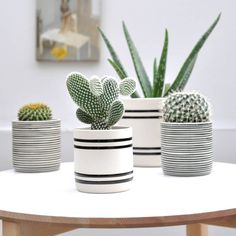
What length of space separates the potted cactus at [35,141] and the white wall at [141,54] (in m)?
0.69

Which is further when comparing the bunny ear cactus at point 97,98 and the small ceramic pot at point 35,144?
the small ceramic pot at point 35,144

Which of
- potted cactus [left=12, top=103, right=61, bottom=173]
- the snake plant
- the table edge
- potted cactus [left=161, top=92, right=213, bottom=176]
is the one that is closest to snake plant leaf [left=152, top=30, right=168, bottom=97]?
the snake plant

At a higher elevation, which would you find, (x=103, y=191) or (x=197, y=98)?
(x=197, y=98)

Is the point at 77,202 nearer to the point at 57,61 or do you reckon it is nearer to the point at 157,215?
the point at 157,215

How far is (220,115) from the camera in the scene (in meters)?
2.00

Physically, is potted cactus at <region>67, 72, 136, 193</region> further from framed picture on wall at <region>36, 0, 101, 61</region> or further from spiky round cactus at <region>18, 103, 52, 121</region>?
framed picture on wall at <region>36, 0, 101, 61</region>

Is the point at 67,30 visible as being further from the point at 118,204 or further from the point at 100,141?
the point at 118,204

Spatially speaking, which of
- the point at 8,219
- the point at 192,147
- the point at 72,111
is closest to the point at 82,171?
the point at 8,219

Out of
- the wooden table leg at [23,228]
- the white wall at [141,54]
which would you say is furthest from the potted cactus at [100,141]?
the white wall at [141,54]

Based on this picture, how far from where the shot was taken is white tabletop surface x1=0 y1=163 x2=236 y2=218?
86 centimetres

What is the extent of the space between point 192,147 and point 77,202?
13.9 inches

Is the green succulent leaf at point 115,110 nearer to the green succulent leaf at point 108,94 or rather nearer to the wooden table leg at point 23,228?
the green succulent leaf at point 108,94

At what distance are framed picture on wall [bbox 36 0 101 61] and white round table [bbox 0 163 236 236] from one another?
35.1 inches

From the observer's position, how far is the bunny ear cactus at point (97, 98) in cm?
99
